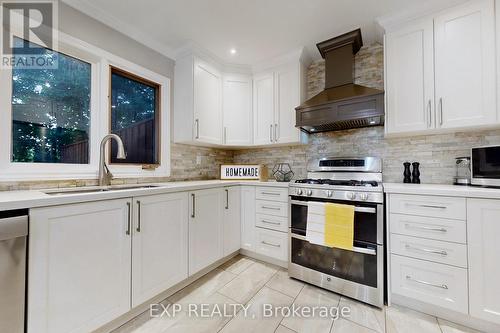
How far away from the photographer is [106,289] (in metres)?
1.29

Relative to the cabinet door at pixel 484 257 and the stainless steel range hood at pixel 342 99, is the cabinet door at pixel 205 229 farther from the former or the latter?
the cabinet door at pixel 484 257

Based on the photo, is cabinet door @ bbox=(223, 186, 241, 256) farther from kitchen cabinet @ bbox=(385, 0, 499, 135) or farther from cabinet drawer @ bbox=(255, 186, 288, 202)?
kitchen cabinet @ bbox=(385, 0, 499, 135)

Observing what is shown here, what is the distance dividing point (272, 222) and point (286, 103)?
1488 millimetres

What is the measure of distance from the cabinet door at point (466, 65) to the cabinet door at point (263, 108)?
64.9 inches

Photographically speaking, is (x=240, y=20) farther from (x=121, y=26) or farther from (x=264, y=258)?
(x=264, y=258)

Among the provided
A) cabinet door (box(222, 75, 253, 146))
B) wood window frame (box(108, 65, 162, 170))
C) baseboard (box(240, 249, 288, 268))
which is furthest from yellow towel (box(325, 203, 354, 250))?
wood window frame (box(108, 65, 162, 170))

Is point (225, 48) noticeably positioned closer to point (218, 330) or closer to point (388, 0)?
point (388, 0)

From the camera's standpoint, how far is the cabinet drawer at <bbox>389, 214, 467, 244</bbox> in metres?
1.42

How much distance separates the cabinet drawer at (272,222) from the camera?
2.21 m

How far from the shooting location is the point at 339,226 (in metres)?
1.72

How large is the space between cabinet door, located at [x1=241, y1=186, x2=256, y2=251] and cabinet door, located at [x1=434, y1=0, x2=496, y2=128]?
1921mm

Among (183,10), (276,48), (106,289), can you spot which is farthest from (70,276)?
(276,48)

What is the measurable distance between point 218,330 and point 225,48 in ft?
8.99

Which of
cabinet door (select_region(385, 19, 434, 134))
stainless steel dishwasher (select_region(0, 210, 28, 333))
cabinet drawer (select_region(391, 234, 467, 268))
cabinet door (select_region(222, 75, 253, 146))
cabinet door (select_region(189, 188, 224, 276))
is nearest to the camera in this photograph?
stainless steel dishwasher (select_region(0, 210, 28, 333))
